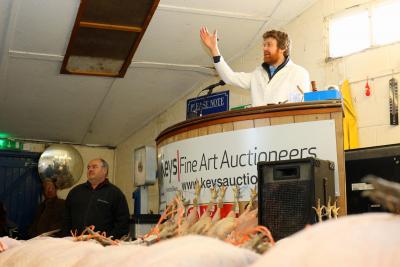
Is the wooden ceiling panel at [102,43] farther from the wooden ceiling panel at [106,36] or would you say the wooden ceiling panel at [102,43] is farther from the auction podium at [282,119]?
the auction podium at [282,119]

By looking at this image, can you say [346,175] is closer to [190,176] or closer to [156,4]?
[190,176]

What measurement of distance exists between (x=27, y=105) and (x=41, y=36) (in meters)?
2.05

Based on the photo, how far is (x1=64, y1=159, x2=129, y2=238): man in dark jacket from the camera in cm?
425

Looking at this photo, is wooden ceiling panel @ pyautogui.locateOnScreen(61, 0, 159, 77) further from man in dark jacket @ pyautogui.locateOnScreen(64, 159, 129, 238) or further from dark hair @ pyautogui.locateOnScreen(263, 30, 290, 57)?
dark hair @ pyautogui.locateOnScreen(263, 30, 290, 57)

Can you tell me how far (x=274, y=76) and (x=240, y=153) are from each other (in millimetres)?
742

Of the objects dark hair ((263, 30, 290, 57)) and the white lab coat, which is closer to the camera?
the white lab coat

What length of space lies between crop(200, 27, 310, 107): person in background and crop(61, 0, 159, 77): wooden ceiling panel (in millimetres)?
1202

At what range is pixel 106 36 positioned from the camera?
489cm

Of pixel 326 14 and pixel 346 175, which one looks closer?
pixel 346 175

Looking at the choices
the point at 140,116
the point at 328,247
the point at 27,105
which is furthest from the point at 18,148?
the point at 328,247

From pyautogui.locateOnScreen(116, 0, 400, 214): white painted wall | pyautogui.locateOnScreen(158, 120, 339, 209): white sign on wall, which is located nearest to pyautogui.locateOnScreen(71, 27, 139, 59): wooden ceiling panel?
A: pyautogui.locateOnScreen(116, 0, 400, 214): white painted wall

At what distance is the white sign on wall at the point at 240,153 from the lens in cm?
246

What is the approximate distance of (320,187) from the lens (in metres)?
2.17

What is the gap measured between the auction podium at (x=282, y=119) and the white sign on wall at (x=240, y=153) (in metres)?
0.02
